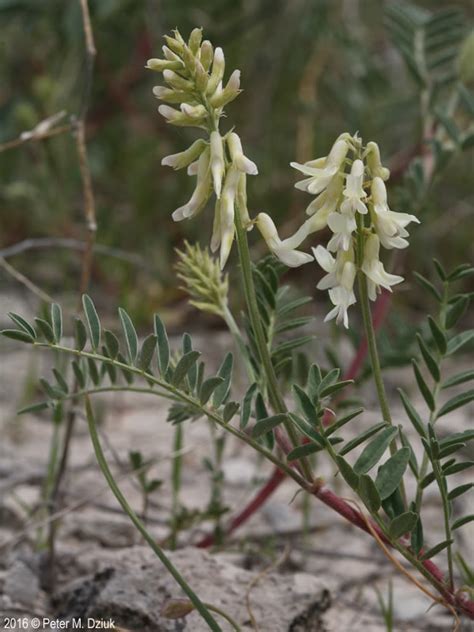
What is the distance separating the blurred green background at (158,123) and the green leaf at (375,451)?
167 centimetres

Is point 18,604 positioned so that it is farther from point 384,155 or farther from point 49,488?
point 384,155

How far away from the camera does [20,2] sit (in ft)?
8.91

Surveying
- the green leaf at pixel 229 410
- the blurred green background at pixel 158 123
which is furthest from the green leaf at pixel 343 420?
the blurred green background at pixel 158 123

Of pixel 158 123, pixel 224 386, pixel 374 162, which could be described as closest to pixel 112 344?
pixel 224 386

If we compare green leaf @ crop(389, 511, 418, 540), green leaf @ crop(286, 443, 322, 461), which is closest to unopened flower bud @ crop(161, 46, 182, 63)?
green leaf @ crop(286, 443, 322, 461)

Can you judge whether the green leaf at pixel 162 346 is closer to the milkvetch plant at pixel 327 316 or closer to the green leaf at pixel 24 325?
the milkvetch plant at pixel 327 316

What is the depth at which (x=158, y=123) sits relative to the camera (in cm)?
328

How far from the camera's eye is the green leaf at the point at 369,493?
1065 mm

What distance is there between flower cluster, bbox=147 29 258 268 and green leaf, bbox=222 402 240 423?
18 cm

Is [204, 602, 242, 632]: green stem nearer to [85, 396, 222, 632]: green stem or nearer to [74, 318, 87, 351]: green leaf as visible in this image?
[85, 396, 222, 632]: green stem

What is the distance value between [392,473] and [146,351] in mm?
302

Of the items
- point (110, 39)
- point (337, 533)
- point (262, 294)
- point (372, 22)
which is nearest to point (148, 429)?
point (337, 533)

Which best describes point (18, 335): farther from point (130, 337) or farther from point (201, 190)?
point (201, 190)

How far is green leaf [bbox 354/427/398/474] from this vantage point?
1.10m
